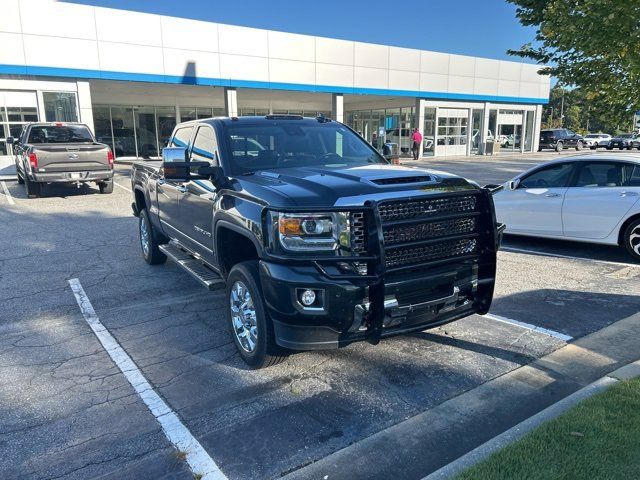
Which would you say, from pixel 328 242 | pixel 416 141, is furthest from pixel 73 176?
pixel 416 141

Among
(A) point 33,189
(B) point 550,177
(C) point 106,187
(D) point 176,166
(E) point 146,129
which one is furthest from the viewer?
(E) point 146,129

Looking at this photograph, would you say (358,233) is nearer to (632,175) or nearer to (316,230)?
(316,230)

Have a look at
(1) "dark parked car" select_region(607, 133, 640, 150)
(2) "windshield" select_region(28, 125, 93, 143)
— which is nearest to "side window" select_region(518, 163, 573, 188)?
(2) "windshield" select_region(28, 125, 93, 143)

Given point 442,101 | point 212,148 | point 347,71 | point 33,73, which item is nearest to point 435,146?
point 442,101

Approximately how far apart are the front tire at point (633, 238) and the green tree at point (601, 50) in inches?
119

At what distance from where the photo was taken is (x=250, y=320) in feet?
13.1

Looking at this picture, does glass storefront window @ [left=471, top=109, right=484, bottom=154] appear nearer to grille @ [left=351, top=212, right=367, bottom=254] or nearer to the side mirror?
the side mirror

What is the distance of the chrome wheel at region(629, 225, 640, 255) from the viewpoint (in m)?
7.18

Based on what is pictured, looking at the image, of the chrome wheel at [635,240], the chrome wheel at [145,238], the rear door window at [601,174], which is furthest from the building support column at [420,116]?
the chrome wheel at [145,238]

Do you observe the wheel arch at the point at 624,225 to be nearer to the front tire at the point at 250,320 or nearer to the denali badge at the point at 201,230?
the front tire at the point at 250,320

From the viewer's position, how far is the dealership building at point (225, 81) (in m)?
19.0

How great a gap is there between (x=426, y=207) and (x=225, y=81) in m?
21.6

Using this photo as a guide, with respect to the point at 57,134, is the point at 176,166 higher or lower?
lower

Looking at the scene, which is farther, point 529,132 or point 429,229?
point 529,132
